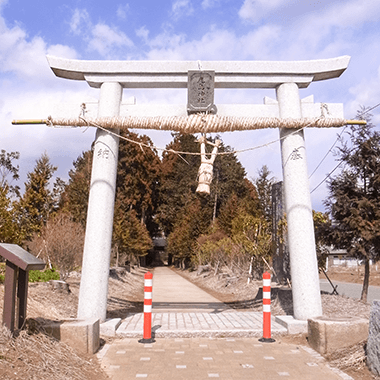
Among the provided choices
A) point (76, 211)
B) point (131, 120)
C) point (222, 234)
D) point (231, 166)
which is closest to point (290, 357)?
point (131, 120)

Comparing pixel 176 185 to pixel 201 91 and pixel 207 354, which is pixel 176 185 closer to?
pixel 201 91

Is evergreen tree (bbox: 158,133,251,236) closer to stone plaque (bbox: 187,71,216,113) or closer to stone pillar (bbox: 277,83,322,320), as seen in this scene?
stone pillar (bbox: 277,83,322,320)

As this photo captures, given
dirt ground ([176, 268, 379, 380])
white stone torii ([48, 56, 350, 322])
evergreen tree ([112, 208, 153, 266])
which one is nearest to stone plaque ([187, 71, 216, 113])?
white stone torii ([48, 56, 350, 322])

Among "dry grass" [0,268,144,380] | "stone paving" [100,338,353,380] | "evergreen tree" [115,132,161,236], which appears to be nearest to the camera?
"dry grass" [0,268,144,380]

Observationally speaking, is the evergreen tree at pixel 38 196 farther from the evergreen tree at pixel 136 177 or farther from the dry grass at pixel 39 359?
the dry grass at pixel 39 359

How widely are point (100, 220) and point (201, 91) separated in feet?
10.0

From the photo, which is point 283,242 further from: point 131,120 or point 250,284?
point 131,120

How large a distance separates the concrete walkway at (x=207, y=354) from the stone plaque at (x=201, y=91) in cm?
401

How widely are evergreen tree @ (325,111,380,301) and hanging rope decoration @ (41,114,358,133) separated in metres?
3.35

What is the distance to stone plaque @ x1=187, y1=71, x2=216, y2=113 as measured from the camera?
717cm

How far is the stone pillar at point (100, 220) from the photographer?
6.73 meters

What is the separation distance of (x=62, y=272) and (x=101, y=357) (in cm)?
891

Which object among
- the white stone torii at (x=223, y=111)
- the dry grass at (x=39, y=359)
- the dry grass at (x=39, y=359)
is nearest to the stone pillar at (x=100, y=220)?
the white stone torii at (x=223, y=111)

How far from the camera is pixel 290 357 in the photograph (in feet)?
17.3
